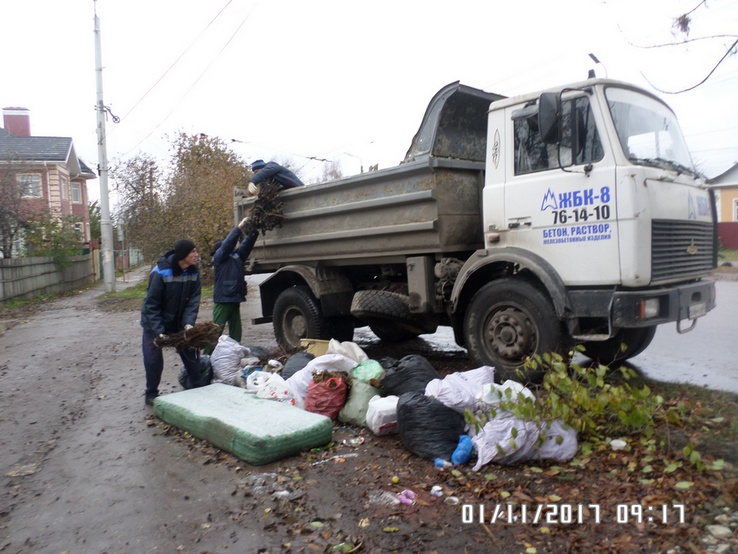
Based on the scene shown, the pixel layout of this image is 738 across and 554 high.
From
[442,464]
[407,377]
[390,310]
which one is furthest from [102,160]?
[442,464]

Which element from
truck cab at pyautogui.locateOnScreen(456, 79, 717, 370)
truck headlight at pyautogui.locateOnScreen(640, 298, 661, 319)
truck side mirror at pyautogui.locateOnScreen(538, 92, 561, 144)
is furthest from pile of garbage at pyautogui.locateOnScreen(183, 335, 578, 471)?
truck side mirror at pyautogui.locateOnScreen(538, 92, 561, 144)

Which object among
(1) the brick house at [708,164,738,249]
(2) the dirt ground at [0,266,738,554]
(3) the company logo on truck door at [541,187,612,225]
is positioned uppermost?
(1) the brick house at [708,164,738,249]

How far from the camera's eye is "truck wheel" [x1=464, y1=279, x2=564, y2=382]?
4742 mm

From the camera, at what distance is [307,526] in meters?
3.18

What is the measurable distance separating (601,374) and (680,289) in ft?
4.12

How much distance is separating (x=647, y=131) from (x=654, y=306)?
1.47 m

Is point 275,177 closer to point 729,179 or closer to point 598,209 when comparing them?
point 598,209

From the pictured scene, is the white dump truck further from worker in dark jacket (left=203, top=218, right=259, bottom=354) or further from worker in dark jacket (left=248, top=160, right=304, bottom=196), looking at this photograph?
worker in dark jacket (left=203, top=218, right=259, bottom=354)

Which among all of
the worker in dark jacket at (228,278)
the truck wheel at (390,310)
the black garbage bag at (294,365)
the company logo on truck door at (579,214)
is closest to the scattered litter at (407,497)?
the company logo on truck door at (579,214)

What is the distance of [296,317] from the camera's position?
7.49 meters

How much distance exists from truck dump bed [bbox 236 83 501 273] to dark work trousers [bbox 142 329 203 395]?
6.26ft

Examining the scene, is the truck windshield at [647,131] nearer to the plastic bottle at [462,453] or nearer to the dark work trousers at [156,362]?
the plastic bottle at [462,453]

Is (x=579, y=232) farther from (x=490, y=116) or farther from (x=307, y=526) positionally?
(x=307, y=526)

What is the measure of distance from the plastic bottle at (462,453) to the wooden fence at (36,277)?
55.1ft
